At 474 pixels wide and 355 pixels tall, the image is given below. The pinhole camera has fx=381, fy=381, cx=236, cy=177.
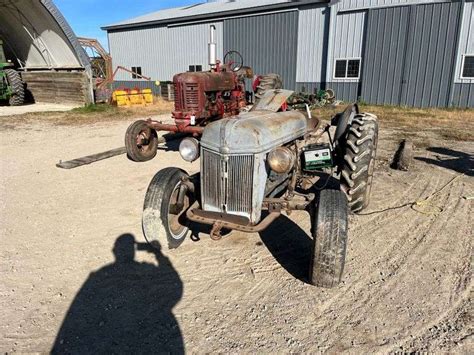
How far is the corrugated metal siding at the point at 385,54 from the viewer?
13.4 metres

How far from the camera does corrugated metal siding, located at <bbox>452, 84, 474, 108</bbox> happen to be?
41.7 feet

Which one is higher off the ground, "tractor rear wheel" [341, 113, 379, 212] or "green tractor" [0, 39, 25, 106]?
"green tractor" [0, 39, 25, 106]

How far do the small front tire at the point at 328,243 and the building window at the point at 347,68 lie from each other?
516 inches

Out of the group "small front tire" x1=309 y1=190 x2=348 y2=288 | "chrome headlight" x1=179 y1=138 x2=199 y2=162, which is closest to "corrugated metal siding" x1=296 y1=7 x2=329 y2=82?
"chrome headlight" x1=179 y1=138 x2=199 y2=162

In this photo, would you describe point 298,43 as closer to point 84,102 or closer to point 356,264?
point 84,102

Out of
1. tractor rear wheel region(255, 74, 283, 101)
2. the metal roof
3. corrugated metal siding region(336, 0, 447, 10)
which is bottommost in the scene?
tractor rear wheel region(255, 74, 283, 101)

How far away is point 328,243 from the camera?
9.18 ft

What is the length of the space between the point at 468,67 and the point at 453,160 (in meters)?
7.81

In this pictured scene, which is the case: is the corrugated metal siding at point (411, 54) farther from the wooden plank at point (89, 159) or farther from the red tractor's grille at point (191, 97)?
the wooden plank at point (89, 159)

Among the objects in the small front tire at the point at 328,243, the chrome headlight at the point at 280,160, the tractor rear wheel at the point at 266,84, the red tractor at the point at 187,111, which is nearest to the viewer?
the small front tire at the point at 328,243

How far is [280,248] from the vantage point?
12.2 feet

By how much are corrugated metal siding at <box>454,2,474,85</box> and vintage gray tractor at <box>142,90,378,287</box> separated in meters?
11.2

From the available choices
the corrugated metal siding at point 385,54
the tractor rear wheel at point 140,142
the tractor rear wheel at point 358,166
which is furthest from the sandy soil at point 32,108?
the tractor rear wheel at point 358,166

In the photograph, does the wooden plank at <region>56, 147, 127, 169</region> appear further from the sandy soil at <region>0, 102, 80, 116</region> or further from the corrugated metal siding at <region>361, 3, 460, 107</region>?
the corrugated metal siding at <region>361, 3, 460, 107</region>
